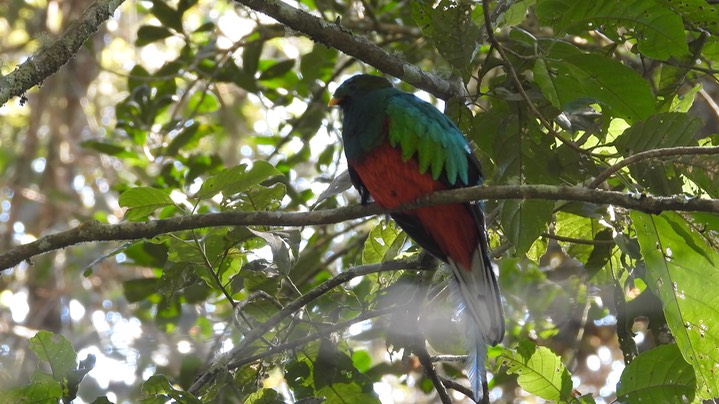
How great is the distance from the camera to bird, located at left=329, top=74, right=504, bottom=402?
3.04 m

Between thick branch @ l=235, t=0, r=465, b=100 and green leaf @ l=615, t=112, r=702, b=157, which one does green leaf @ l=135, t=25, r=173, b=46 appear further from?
green leaf @ l=615, t=112, r=702, b=157

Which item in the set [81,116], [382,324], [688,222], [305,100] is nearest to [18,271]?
[81,116]

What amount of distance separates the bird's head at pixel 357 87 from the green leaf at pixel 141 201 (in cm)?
107

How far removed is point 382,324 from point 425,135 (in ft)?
3.73

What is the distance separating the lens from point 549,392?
293 centimetres

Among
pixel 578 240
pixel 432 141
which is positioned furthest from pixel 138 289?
pixel 578 240

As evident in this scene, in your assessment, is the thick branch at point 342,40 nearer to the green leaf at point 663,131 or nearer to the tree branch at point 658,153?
the green leaf at point 663,131

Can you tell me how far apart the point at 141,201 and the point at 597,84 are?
1687 mm

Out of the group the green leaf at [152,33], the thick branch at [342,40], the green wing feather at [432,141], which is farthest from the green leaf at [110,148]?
the green wing feather at [432,141]

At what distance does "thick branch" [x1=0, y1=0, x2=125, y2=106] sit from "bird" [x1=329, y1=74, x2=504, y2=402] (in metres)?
1.04

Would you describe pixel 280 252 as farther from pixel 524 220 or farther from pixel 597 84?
pixel 597 84

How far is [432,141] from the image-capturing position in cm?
306

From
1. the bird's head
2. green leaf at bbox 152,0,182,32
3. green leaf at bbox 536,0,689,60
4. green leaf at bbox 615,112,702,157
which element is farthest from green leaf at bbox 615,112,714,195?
green leaf at bbox 152,0,182,32

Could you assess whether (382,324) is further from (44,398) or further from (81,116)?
(81,116)
